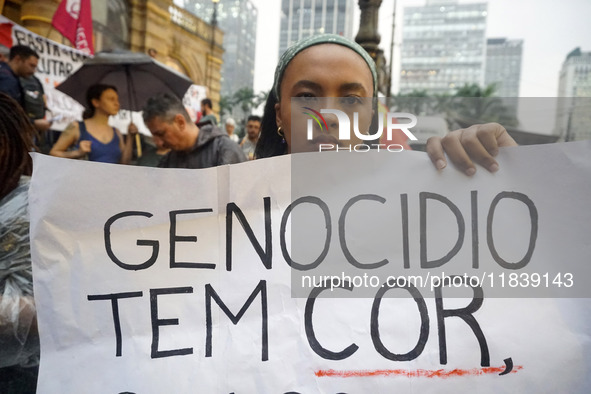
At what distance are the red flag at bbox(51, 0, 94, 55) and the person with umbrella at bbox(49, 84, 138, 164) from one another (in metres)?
1.90

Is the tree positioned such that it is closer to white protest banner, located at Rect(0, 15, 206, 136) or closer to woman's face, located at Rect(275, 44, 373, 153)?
woman's face, located at Rect(275, 44, 373, 153)

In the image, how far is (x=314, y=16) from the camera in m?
117

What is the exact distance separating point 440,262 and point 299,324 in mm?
362

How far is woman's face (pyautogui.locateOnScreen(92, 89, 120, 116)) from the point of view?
4008mm

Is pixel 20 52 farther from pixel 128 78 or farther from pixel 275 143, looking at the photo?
pixel 275 143

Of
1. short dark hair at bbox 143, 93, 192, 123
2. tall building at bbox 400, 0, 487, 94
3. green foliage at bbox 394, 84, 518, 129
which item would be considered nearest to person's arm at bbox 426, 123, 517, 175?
short dark hair at bbox 143, 93, 192, 123

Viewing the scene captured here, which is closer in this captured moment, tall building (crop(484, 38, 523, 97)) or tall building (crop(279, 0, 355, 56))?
tall building (crop(279, 0, 355, 56))

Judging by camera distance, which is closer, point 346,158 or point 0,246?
point 346,158

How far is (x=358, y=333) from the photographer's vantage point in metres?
0.97

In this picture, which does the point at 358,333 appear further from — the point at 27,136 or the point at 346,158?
the point at 27,136

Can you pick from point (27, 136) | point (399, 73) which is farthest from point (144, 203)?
point (399, 73)

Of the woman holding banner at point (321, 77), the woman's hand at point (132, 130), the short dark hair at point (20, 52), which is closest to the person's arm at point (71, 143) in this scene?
the short dark hair at point (20, 52)

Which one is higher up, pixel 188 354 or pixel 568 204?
pixel 568 204

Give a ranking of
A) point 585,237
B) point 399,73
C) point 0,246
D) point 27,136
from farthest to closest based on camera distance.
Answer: point 399,73 → point 27,136 → point 0,246 → point 585,237
